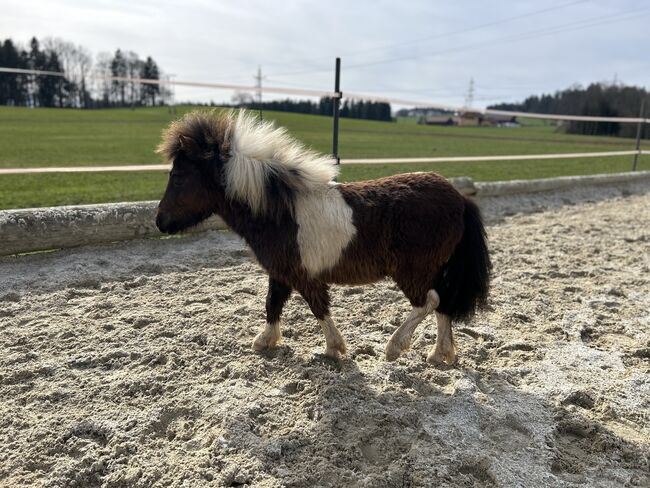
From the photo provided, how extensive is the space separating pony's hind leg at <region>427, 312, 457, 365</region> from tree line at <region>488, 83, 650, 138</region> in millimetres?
34595

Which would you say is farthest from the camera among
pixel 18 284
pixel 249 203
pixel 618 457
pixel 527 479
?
pixel 18 284

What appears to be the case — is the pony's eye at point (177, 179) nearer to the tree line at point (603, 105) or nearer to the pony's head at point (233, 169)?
the pony's head at point (233, 169)

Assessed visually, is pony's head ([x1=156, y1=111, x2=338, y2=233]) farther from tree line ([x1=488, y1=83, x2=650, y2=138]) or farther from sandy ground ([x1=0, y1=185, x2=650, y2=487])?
tree line ([x1=488, y1=83, x2=650, y2=138])

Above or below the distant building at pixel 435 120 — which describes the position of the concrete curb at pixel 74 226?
below

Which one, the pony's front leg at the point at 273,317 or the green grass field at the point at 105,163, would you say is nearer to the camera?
the pony's front leg at the point at 273,317

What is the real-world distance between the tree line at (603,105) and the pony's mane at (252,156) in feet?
115

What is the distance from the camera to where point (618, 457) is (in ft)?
7.77

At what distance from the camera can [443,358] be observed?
3.20m

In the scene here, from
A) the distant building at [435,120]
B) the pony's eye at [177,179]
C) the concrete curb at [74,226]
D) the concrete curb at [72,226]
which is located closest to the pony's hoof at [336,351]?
the pony's eye at [177,179]

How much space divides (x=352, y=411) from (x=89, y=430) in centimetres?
138

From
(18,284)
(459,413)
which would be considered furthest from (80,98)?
(459,413)

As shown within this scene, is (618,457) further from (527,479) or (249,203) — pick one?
(249,203)

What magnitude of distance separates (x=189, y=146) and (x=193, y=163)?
11 cm

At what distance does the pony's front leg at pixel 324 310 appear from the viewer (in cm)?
306
